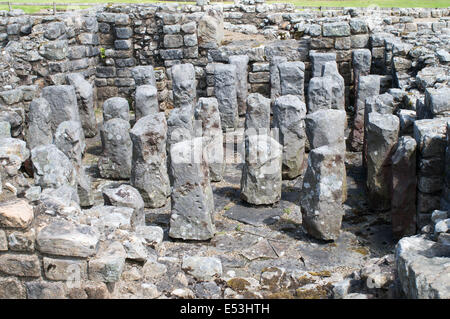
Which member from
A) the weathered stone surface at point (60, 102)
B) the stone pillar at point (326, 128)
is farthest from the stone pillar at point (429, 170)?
the weathered stone surface at point (60, 102)

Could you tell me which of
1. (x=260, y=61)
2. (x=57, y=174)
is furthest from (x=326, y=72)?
(x=57, y=174)

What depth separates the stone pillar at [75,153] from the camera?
9500 millimetres

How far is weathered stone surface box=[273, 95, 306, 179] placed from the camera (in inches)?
420

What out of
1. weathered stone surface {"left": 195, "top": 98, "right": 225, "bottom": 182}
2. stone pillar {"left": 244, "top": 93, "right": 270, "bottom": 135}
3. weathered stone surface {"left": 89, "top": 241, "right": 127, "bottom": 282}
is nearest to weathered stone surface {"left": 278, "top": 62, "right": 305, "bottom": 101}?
stone pillar {"left": 244, "top": 93, "right": 270, "bottom": 135}

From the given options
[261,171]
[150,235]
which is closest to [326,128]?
[261,171]

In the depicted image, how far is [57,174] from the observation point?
349 inches

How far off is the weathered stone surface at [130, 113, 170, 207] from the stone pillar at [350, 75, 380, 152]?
416cm

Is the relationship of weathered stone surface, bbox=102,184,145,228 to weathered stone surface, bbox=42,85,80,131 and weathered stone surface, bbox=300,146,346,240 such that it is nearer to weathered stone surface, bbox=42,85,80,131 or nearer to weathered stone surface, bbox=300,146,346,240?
weathered stone surface, bbox=300,146,346,240

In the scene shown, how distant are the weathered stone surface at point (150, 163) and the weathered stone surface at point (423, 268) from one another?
4.76 metres

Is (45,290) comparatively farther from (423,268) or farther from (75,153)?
(75,153)

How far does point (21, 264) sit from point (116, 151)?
505 cm

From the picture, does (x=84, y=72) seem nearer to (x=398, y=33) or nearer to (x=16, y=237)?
(x=398, y=33)

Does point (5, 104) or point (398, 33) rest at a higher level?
point (398, 33)

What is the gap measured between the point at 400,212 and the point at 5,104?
318 inches
